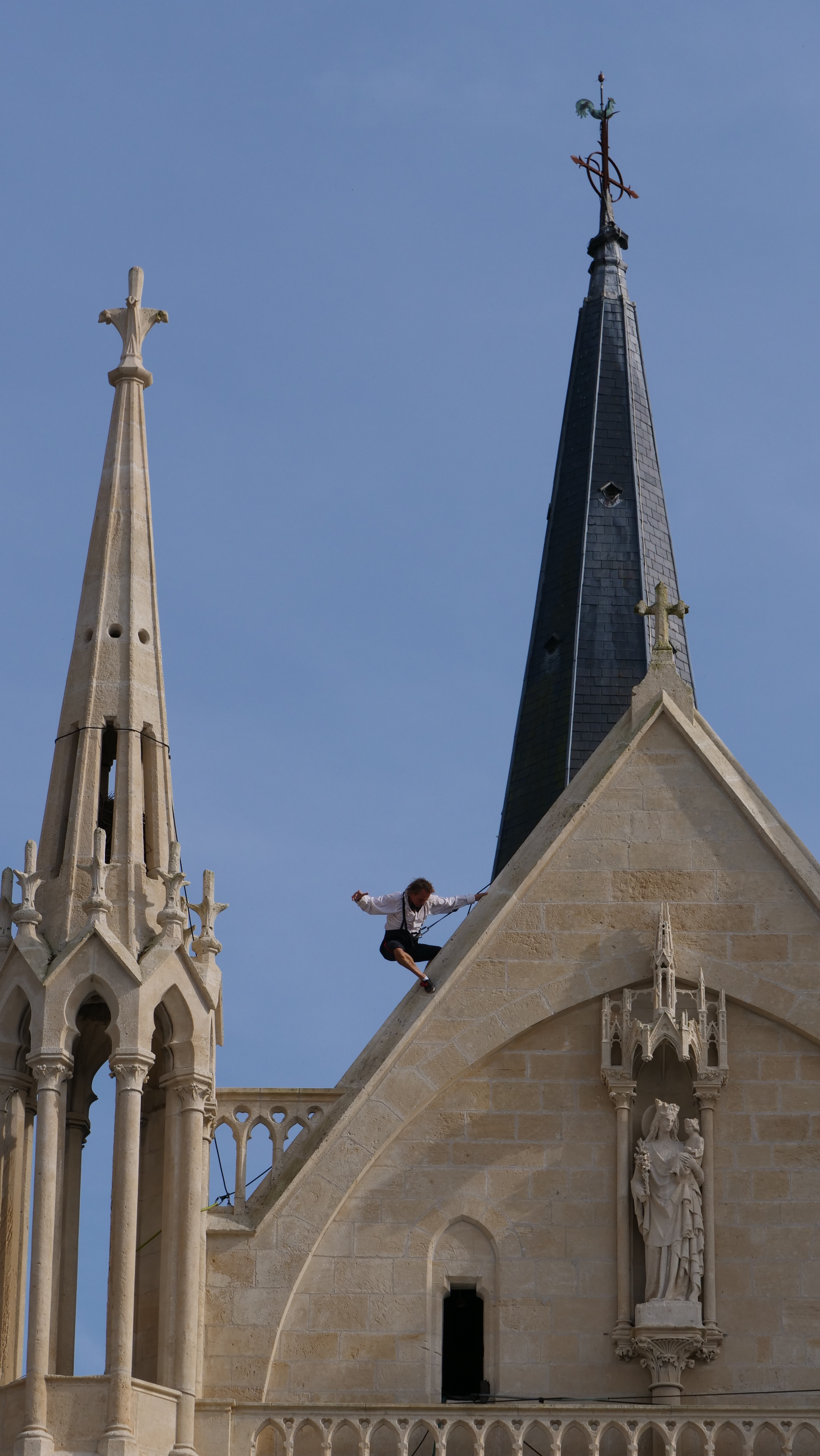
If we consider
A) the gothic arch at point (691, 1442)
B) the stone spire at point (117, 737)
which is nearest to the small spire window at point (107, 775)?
the stone spire at point (117, 737)

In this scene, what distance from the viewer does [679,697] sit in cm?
2614

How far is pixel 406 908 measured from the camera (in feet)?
85.3

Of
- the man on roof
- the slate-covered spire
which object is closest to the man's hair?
the man on roof

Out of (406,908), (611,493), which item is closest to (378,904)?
(406,908)

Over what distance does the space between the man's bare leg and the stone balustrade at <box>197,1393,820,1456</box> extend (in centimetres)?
344

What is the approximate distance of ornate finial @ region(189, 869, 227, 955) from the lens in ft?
82.0

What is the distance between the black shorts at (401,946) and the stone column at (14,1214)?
281cm

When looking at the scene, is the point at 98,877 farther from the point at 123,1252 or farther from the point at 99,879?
the point at 123,1252

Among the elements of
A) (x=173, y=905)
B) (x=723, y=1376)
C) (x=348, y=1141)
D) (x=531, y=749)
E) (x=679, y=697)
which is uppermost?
(x=531, y=749)

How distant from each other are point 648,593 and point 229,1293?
1215cm

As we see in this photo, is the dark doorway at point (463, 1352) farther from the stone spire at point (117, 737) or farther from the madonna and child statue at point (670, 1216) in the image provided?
the stone spire at point (117, 737)

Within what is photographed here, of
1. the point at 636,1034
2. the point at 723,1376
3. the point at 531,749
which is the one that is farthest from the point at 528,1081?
the point at 531,749

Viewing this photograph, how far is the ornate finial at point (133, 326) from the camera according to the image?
88.0 feet

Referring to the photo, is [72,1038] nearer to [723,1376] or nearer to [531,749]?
[723,1376]
